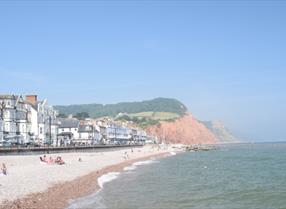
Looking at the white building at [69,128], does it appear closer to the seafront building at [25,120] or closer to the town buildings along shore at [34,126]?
the town buildings along shore at [34,126]

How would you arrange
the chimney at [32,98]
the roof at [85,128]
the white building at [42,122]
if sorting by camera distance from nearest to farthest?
the white building at [42,122] < the chimney at [32,98] < the roof at [85,128]

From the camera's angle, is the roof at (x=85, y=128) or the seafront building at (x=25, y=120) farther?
the roof at (x=85, y=128)

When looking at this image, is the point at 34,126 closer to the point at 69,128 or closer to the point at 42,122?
the point at 42,122

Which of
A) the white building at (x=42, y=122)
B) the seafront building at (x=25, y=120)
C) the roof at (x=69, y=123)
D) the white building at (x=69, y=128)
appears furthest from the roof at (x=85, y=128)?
the seafront building at (x=25, y=120)

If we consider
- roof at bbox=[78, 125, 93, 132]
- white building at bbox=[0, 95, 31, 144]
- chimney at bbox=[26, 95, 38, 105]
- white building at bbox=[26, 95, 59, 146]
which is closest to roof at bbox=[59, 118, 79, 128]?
roof at bbox=[78, 125, 93, 132]

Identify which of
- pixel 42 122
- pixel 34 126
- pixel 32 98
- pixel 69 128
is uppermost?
pixel 32 98

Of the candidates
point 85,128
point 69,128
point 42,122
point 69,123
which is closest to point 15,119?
point 42,122

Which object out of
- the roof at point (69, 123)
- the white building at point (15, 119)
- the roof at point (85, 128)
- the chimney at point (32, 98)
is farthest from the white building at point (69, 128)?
the white building at point (15, 119)

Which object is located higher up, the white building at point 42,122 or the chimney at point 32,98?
the chimney at point 32,98

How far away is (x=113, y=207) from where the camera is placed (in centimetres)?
2672

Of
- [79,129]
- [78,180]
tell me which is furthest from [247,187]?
[79,129]

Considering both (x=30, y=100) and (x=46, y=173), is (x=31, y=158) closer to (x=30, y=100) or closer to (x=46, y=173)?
(x=46, y=173)

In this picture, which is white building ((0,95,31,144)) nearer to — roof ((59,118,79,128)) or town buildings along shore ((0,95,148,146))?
town buildings along shore ((0,95,148,146))

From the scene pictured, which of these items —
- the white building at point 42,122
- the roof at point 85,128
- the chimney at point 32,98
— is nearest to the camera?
the white building at point 42,122
